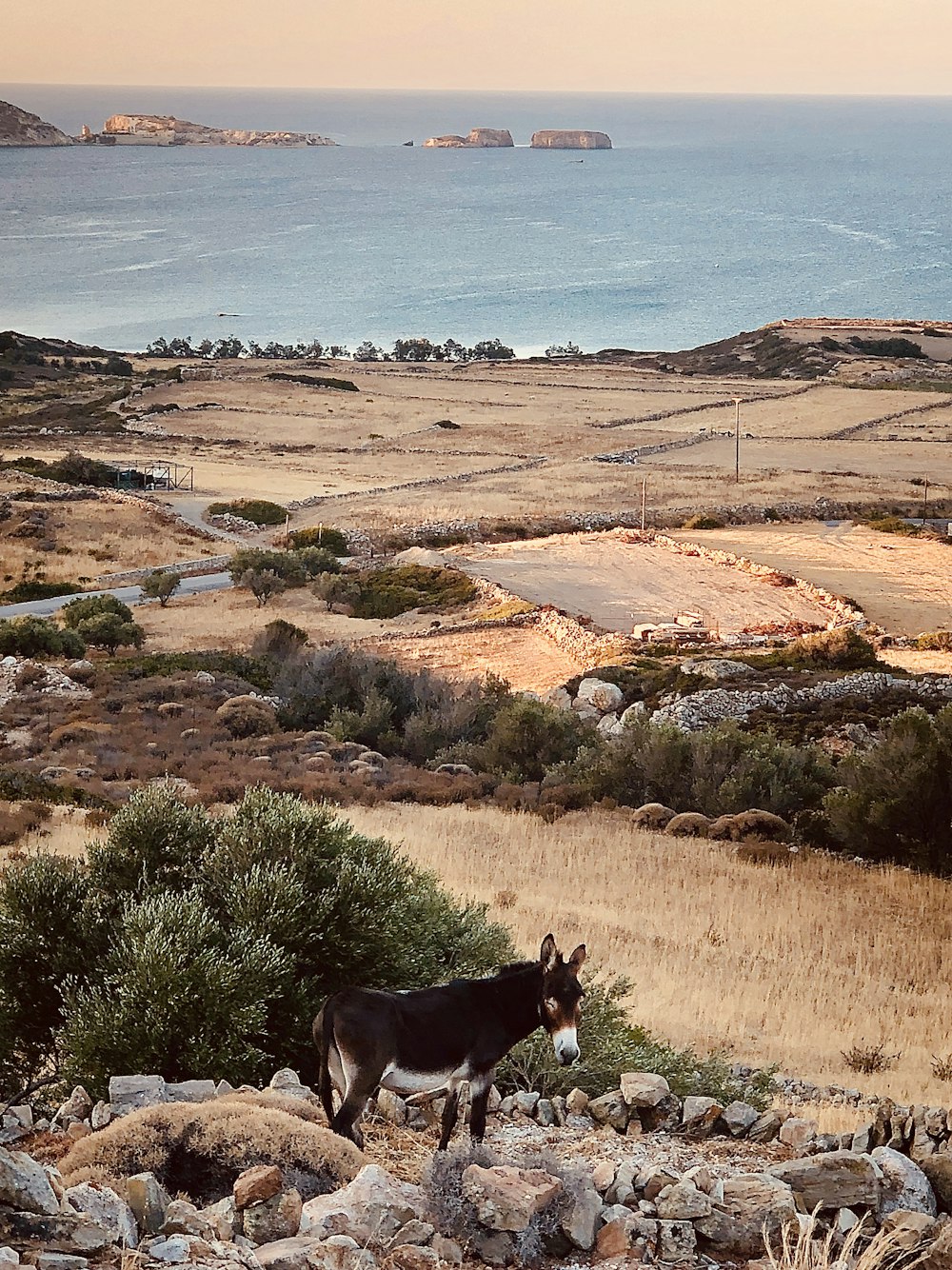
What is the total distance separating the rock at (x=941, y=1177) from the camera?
246 inches

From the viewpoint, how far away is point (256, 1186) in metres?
5.11

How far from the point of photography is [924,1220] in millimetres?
5707

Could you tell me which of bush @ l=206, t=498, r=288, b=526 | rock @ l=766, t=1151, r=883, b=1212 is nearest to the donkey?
rock @ l=766, t=1151, r=883, b=1212

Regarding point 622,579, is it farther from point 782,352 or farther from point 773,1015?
point 782,352

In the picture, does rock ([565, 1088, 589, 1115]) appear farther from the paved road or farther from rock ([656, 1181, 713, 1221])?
the paved road

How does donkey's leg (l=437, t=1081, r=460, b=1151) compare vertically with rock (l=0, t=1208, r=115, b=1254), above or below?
below

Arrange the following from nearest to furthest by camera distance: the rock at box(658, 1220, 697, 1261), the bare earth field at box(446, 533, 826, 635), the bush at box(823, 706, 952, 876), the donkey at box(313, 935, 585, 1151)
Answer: the rock at box(658, 1220, 697, 1261) < the donkey at box(313, 935, 585, 1151) < the bush at box(823, 706, 952, 876) < the bare earth field at box(446, 533, 826, 635)

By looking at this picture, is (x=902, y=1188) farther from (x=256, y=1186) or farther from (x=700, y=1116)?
(x=256, y=1186)

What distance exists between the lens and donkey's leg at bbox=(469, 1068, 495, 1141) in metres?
5.96

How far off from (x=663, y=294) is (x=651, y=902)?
547ft

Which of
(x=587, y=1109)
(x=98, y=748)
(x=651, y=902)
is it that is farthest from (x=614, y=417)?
(x=587, y=1109)

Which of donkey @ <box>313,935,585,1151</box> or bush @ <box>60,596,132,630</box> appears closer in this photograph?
donkey @ <box>313,935,585,1151</box>

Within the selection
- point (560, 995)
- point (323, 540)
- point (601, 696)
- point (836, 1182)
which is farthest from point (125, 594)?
point (836, 1182)

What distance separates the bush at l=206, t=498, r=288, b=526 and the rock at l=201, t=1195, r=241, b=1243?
46.8m
